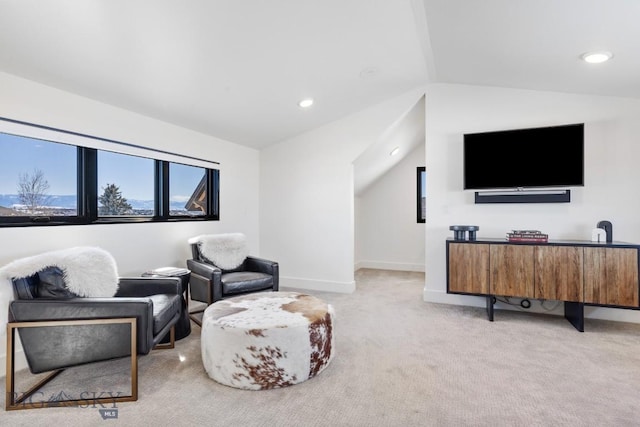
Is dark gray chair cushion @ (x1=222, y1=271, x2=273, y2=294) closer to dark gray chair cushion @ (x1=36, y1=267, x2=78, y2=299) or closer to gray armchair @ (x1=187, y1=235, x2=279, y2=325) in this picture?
gray armchair @ (x1=187, y1=235, x2=279, y2=325)

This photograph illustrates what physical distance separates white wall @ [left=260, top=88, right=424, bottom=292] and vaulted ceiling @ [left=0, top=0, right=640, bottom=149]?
0.71 meters

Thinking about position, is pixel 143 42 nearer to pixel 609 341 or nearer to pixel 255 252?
pixel 255 252

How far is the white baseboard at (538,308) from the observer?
133 inches

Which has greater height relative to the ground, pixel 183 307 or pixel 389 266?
pixel 183 307

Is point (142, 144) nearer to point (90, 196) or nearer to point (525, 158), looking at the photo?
point (90, 196)

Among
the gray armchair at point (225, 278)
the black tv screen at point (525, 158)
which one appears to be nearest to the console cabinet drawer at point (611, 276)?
the black tv screen at point (525, 158)

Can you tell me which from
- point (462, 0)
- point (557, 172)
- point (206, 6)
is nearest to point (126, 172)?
point (206, 6)

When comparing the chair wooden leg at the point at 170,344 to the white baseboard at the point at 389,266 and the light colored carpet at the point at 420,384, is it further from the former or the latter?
the white baseboard at the point at 389,266

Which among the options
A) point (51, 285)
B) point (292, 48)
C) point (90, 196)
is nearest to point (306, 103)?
point (292, 48)

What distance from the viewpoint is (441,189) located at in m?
4.07

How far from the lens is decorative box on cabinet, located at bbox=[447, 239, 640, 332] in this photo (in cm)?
296

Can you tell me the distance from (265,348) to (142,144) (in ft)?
8.20

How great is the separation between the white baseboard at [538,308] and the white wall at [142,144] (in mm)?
2697

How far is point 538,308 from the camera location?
3.68 m
